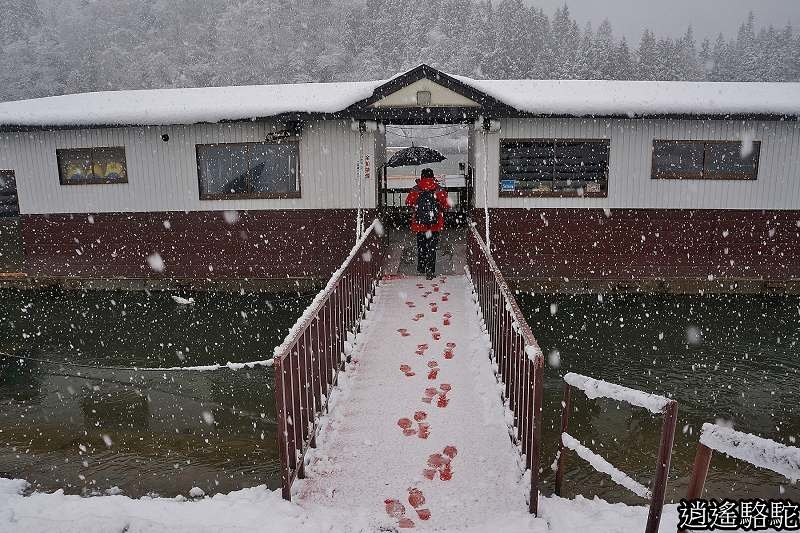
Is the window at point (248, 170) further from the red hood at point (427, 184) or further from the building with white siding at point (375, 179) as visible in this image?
the red hood at point (427, 184)

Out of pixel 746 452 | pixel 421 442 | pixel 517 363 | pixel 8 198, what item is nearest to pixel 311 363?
pixel 421 442

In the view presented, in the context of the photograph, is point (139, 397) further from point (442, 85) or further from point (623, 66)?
point (623, 66)

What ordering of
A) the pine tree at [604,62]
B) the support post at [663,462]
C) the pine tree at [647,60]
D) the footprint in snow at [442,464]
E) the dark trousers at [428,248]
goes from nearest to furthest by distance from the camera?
the support post at [663,462] → the footprint in snow at [442,464] → the dark trousers at [428,248] → the pine tree at [604,62] → the pine tree at [647,60]

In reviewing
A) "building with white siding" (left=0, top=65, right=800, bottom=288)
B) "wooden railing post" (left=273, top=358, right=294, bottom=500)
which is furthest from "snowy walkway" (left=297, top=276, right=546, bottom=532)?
"building with white siding" (left=0, top=65, right=800, bottom=288)

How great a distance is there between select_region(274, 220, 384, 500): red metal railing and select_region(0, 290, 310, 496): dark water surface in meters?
1.21

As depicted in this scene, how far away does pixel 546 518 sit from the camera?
14.8 feet

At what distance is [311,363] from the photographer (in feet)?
18.2

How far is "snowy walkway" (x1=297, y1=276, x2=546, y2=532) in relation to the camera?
466 cm

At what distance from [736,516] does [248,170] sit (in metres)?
11.7

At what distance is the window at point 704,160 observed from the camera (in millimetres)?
12633

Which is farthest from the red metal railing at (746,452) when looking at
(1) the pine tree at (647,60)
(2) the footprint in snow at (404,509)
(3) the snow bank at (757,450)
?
(1) the pine tree at (647,60)

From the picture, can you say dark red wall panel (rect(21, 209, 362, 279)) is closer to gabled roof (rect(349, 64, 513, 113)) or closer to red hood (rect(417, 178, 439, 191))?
red hood (rect(417, 178, 439, 191))

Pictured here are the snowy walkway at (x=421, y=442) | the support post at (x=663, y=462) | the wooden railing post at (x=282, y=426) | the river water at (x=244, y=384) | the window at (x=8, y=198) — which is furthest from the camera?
the window at (x=8, y=198)

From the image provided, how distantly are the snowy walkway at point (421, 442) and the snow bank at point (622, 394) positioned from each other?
1.01 m
